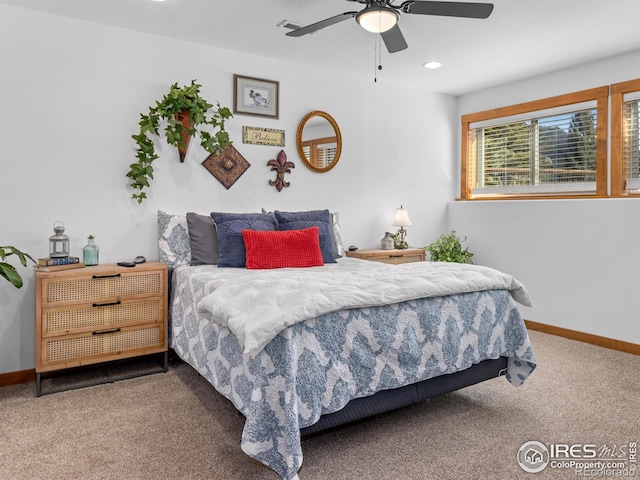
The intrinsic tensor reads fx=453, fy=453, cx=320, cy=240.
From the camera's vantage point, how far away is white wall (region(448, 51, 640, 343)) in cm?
378

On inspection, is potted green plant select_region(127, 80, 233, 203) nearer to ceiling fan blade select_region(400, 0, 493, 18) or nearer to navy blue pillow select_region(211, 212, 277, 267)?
navy blue pillow select_region(211, 212, 277, 267)

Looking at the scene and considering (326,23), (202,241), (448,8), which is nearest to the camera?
(448,8)

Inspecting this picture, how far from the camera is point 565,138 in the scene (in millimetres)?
4418

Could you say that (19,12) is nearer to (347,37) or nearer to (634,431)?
(347,37)

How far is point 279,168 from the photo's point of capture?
13.6 feet

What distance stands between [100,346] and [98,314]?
8.4 inches

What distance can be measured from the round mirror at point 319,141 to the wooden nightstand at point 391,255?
35.0 inches

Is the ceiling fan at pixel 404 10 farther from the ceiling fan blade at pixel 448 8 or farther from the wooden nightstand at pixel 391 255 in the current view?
the wooden nightstand at pixel 391 255

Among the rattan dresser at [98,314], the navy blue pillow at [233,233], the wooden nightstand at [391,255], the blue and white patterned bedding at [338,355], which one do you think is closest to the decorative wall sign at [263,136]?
the navy blue pillow at [233,233]

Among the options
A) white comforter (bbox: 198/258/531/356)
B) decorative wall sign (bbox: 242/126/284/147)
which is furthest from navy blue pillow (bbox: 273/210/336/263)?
white comforter (bbox: 198/258/531/356)

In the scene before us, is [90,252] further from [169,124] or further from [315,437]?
[315,437]

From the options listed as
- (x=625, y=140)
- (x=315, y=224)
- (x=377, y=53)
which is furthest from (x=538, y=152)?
(x=315, y=224)

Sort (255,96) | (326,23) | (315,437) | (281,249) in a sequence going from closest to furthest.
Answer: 1. (315,437)
2. (326,23)
3. (281,249)
4. (255,96)

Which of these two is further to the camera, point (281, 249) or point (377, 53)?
point (377, 53)
